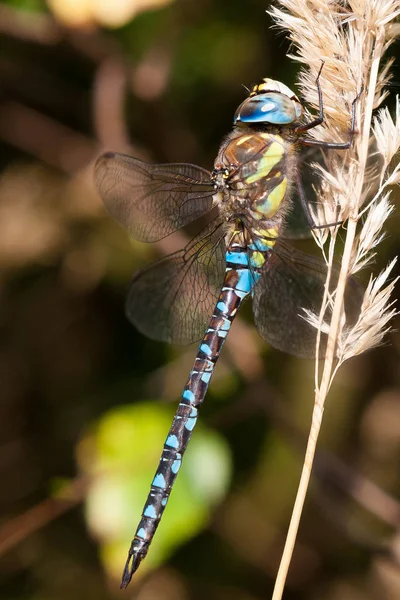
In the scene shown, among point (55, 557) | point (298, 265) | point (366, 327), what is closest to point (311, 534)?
point (55, 557)

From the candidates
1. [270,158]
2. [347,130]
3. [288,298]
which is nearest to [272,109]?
[270,158]

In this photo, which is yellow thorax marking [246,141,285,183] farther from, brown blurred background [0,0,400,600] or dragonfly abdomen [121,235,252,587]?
brown blurred background [0,0,400,600]

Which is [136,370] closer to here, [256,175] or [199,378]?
[199,378]

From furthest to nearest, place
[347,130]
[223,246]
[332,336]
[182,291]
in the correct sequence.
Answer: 1. [182,291]
2. [223,246]
3. [347,130]
4. [332,336]

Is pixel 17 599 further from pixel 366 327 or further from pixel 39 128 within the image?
pixel 366 327

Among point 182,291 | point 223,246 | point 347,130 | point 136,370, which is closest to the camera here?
point 347,130

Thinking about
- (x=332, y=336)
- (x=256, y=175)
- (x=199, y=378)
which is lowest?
(x=199, y=378)

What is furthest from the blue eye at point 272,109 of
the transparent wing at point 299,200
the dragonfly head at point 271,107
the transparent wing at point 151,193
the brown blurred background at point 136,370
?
the brown blurred background at point 136,370
